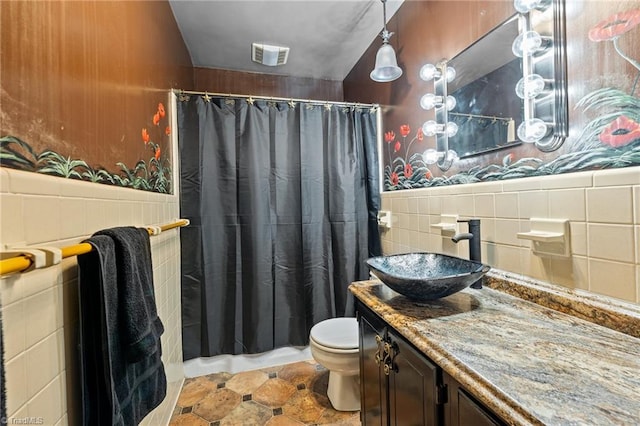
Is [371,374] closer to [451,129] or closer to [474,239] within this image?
[474,239]

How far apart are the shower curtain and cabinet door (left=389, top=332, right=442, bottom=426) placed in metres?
1.16

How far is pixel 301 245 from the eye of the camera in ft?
Result: 6.73

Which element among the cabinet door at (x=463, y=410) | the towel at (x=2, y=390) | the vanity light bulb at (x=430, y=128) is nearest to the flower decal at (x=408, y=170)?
the vanity light bulb at (x=430, y=128)

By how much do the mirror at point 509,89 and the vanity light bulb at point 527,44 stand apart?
2 cm

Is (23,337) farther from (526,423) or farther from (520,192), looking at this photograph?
(520,192)

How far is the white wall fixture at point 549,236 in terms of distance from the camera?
2.91ft

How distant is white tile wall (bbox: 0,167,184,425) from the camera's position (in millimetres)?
518

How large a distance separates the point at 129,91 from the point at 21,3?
1.91 feet

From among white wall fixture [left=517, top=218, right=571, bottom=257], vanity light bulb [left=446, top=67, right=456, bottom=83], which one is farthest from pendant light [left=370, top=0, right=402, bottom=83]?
white wall fixture [left=517, top=218, right=571, bottom=257]

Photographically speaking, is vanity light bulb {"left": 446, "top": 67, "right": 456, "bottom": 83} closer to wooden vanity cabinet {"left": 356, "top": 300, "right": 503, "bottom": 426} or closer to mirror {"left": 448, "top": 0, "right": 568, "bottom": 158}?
mirror {"left": 448, "top": 0, "right": 568, "bottom": 158}

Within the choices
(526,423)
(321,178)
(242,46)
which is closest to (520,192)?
(526,423)

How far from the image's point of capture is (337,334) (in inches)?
65.4

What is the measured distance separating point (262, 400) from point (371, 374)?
920 millimetres

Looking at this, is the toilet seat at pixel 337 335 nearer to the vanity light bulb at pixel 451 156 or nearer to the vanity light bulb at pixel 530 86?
the vanity light bulb at pixel 451 156
